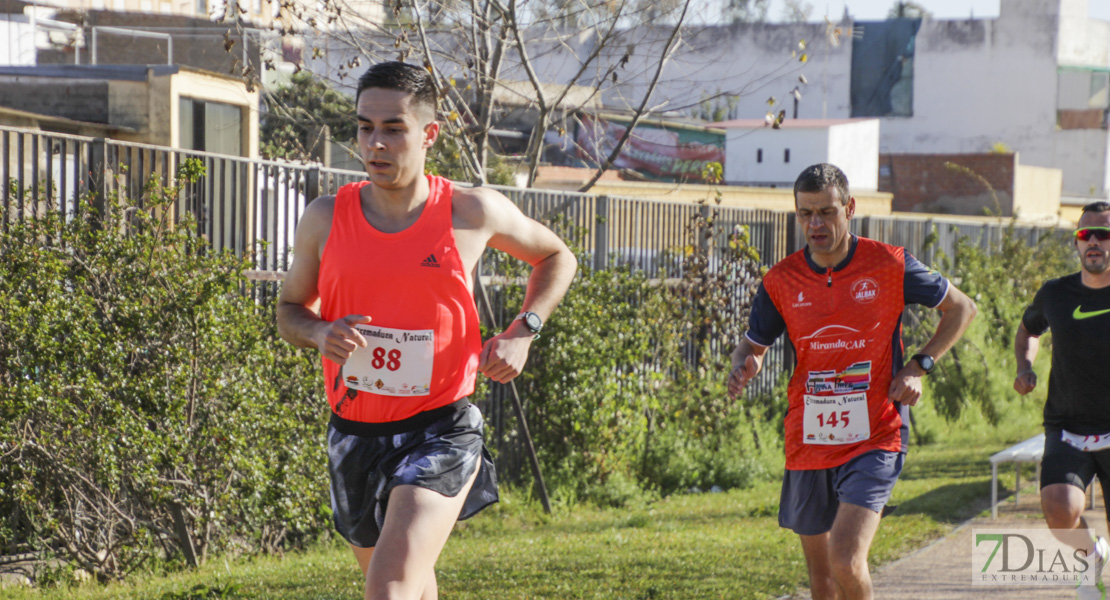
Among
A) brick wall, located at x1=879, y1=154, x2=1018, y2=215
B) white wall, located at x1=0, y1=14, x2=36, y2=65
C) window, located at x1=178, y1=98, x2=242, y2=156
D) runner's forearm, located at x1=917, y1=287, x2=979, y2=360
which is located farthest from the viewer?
brick wall, located at x1=879, y1=154, x2=1018, y2=215

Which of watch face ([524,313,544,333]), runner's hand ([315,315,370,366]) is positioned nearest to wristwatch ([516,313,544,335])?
watch face ([524,313,544,333])

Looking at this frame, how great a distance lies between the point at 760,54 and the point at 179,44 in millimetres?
26234

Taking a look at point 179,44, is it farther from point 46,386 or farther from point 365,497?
point 365,497

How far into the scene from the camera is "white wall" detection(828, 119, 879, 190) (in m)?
37.9

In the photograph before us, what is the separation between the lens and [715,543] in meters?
7.75

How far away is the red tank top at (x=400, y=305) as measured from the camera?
144 inches

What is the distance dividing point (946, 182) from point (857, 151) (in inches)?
148

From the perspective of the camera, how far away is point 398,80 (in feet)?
12.1

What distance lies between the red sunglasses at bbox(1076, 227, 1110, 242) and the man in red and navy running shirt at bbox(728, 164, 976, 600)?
1.30 meters

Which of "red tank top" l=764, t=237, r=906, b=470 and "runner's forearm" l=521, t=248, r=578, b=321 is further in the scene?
"red tank top" l=764, t=237, r=906, b=470

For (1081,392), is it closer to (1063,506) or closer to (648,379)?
(1063,506)

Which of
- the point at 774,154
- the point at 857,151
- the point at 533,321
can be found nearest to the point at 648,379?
the point at 533,321

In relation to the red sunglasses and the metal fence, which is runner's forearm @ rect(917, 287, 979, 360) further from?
the metal fence

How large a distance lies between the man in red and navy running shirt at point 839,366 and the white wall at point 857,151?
33.7 meters
